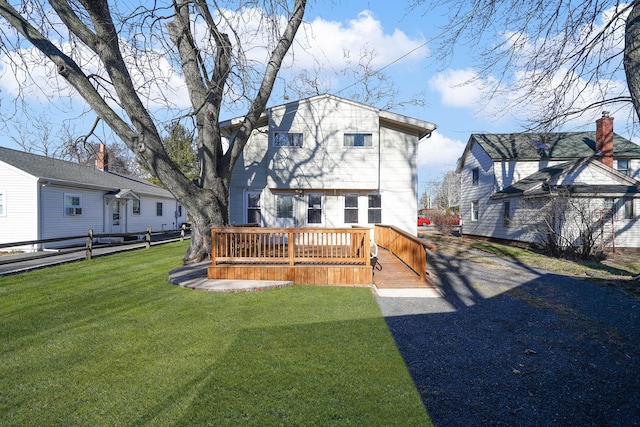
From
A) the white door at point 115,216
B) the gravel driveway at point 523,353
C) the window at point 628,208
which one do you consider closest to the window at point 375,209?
the gravel driveway at point 523,353

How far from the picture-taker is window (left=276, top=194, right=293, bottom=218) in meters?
12.5

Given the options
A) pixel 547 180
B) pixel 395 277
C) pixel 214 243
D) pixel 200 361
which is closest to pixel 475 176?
pixel 547 180

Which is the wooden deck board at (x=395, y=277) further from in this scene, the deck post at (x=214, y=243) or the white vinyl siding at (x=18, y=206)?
the white vinyl siding at (x=18, y=206)

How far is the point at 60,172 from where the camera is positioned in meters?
15.5

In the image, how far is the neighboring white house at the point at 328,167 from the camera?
1206 centimetres

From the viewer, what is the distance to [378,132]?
39.7ft

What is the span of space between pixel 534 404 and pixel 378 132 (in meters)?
10.4

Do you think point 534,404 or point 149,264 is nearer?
point 534,404

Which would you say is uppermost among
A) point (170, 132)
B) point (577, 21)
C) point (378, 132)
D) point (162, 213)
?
point (577, 21)

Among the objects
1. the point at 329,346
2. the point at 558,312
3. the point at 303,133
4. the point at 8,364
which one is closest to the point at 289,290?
the point at 329,346

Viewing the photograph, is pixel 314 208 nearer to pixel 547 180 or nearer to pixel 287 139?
pixel 287 139

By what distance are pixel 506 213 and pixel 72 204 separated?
22683 mm

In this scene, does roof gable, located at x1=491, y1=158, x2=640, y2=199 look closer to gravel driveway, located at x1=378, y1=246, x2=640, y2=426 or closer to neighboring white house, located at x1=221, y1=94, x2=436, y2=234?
neighboring white house, located at x1=221, y1=94, x2=436, y2=234

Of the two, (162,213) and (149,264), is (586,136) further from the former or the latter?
(162,213)
